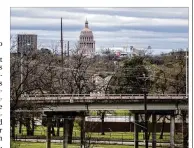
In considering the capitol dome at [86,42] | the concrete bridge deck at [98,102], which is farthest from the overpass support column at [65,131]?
the capitol dome at [86,42]

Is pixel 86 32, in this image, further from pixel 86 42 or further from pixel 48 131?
pixel 48 131

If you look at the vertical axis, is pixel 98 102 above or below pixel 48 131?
above

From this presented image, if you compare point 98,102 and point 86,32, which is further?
point 98,102

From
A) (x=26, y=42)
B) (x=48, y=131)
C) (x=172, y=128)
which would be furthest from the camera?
(x=172, y=128)

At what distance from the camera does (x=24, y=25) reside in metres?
2.41

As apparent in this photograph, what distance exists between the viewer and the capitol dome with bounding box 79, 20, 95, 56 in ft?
8.18

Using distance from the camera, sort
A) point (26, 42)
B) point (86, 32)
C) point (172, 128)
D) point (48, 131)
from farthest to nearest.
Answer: point (172, 128)
point (48, 131)
point (26, 42)
point (86, 32)

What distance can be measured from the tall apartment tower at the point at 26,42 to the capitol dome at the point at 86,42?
0.24m

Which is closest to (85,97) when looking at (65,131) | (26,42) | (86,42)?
(65,131)

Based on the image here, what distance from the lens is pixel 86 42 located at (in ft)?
8.48

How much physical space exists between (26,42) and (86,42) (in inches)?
12.4

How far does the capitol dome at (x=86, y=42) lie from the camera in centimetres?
249
